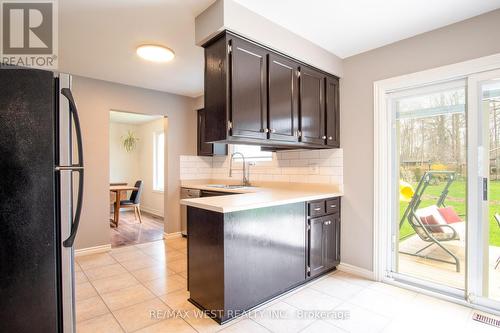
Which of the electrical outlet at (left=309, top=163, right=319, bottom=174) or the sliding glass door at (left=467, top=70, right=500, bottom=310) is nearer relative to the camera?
the sliding glass door at (left=467, top=70, right=500, bottom=310)

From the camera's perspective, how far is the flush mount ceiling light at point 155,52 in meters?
2.73

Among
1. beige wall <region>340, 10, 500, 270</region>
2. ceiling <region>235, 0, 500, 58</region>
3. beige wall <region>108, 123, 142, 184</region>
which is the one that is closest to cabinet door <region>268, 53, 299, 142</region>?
ceiling <region>235, 0, 500, 58</region>

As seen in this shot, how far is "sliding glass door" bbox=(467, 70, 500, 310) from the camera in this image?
2.20m

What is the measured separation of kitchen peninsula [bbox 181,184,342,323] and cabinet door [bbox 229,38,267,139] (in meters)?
0.65

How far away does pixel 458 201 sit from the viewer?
242 cm

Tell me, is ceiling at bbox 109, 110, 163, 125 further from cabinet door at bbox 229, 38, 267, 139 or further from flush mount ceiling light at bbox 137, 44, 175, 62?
cabinet door at bbox 229, 38, 267, 139

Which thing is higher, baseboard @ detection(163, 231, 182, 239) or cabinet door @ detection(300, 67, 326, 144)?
cabinet door @ detection(300, 67, 326, 144)

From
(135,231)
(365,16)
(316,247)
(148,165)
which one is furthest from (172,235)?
(365,16)

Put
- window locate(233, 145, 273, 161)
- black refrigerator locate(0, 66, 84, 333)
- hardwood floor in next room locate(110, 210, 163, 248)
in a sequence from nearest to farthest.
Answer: black refrigerator locate(0, 66, 84, 333)
window locate(233, 145, 273, 161)
hardwood floor in next room locate(110, 210, 163, 248)

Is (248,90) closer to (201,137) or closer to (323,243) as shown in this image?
(323,243)

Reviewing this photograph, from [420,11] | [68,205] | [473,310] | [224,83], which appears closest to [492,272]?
[473,310]

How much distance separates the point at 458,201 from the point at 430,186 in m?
0.27

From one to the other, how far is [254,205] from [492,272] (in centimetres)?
220

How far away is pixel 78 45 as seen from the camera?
8.98 ft
